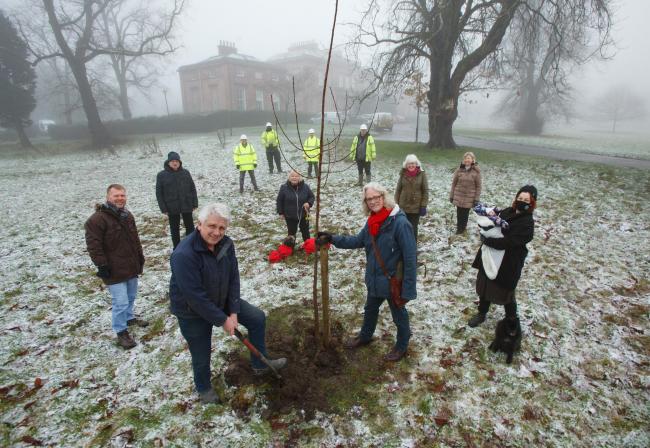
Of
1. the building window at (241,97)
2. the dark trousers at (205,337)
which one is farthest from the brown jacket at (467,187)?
the building window at (241,97)

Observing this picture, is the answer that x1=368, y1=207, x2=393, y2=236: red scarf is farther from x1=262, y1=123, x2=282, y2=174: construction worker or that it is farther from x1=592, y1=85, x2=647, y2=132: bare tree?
x1=592, y1=85, x2=647, y2=132: bare tree

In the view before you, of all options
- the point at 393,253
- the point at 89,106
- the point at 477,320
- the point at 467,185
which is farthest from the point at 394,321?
the point at 89,106

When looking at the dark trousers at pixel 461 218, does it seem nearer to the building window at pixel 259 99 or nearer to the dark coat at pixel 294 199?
the dark coat at pixel 294 199

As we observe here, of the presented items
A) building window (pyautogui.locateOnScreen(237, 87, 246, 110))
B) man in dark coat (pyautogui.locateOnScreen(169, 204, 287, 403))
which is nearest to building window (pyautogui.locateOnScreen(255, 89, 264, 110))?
building window (pyautogui.locateOnScreen(237, 87, 246, 110))

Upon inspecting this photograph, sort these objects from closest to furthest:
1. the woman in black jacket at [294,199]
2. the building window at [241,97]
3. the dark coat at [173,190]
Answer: the woman in black jacket at [294,199] < the dark coat at [173,190] < the building window at [241,97]

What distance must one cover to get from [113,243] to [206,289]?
1.92 meters

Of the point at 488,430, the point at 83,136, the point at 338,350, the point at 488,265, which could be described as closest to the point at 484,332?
the point at 488,265

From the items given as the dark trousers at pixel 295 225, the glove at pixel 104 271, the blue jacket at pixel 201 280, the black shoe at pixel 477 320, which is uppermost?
the blue jacket at pixel 201 280

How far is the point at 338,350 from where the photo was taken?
13.3 ft

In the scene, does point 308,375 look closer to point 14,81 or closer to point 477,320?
point 477,320

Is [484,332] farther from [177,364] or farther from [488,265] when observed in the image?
[177,364]

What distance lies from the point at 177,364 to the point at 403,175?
15.0 feet

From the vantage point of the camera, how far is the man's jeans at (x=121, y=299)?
4137 mm

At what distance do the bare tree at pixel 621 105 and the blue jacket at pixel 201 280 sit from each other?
231 ft
